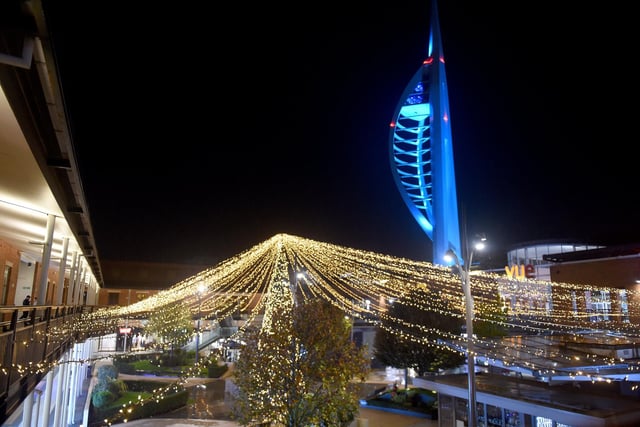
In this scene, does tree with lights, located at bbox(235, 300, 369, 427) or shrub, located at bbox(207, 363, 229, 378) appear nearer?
tree with lights, located at bbox(235, 300, 369, 427)

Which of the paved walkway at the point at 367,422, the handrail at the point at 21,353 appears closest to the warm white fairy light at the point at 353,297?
the handrail at the point at 21,353

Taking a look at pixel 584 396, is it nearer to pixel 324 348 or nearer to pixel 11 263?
pixel 324 348

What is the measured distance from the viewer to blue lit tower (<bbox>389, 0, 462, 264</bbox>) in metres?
39.9

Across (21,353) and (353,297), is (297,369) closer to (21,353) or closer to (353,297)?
(21,353)

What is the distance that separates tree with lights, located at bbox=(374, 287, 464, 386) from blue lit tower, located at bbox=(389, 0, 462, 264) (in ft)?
51.0

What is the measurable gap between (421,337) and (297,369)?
1089 centimetres

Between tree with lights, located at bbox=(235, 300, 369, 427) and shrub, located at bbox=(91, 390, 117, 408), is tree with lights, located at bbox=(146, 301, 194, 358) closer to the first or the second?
shrub, located at bbox=(91, 390, 117, 408)

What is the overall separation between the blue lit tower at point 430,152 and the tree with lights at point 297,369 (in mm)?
26849

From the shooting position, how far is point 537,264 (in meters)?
44.4

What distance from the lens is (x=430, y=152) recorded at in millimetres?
46125

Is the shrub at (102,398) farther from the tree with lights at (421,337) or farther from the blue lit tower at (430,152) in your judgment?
the blue lit tower at (430,152)

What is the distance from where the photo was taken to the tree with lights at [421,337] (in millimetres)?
21750

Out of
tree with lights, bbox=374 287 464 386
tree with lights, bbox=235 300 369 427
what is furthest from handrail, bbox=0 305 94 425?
tree with lights, bbox=374 287 464 386

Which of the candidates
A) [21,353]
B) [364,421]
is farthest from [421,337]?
[21,353]
